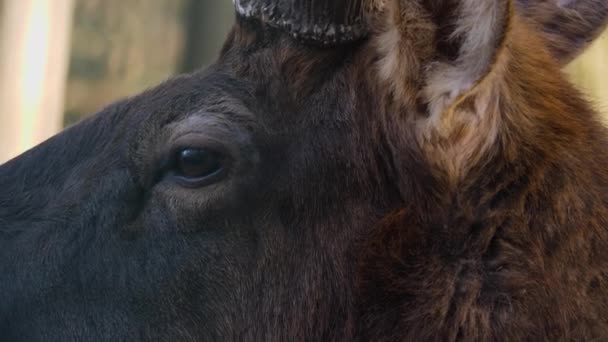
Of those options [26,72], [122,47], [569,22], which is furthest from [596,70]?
[122,47]

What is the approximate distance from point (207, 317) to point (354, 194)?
0.54m

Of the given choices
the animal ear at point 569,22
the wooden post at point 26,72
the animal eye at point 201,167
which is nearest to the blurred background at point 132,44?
the wooden post at point 26,72

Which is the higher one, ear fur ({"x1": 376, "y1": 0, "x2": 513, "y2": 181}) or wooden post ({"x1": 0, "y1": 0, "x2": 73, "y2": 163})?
ear fur ({"x1": 376, "y1": 0, "x2": 513, "y2": 181})

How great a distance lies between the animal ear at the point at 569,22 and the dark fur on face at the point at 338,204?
0.44 meters

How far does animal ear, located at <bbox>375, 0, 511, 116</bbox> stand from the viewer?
3166 millimetres

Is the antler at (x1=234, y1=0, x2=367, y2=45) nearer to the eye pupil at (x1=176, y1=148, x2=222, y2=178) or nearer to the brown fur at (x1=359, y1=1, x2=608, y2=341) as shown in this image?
the brown fur at (x1=359, y1=1, x2=608, y2=341)

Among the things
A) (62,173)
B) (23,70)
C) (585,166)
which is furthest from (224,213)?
(23,70)

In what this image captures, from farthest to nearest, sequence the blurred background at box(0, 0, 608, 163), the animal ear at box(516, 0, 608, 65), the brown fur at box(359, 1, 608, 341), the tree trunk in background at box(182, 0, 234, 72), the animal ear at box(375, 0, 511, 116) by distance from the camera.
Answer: the tree trunk in background at box(182, 0, 234, 72) < the blurred background at box(0, 0, 608, 163) < the animal ear at box(516, 0, 608, 65) < the brown fur at box(359, 1, 608, 341) < the animal ear at box(375, 0, 511, 116)

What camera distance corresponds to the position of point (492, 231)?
3.32 metres

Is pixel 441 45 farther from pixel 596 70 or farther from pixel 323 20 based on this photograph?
pixel 596 70

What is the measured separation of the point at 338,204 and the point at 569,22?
4.03 feet

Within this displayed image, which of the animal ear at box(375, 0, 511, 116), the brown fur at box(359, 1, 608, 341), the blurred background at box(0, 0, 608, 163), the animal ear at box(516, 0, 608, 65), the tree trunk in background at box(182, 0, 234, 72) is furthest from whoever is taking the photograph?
the tree trunk in background at box(182, 0, 234, 72)

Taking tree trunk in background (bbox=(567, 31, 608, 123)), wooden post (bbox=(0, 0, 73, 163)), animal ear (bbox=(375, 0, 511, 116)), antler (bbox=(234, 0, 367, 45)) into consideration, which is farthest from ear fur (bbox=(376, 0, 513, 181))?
wooden post (bbox=(0, 0, 73, 163))

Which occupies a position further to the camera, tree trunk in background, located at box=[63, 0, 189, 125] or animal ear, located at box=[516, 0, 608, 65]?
tree trunk in background, located at box=[63, 0, 189, 125]
